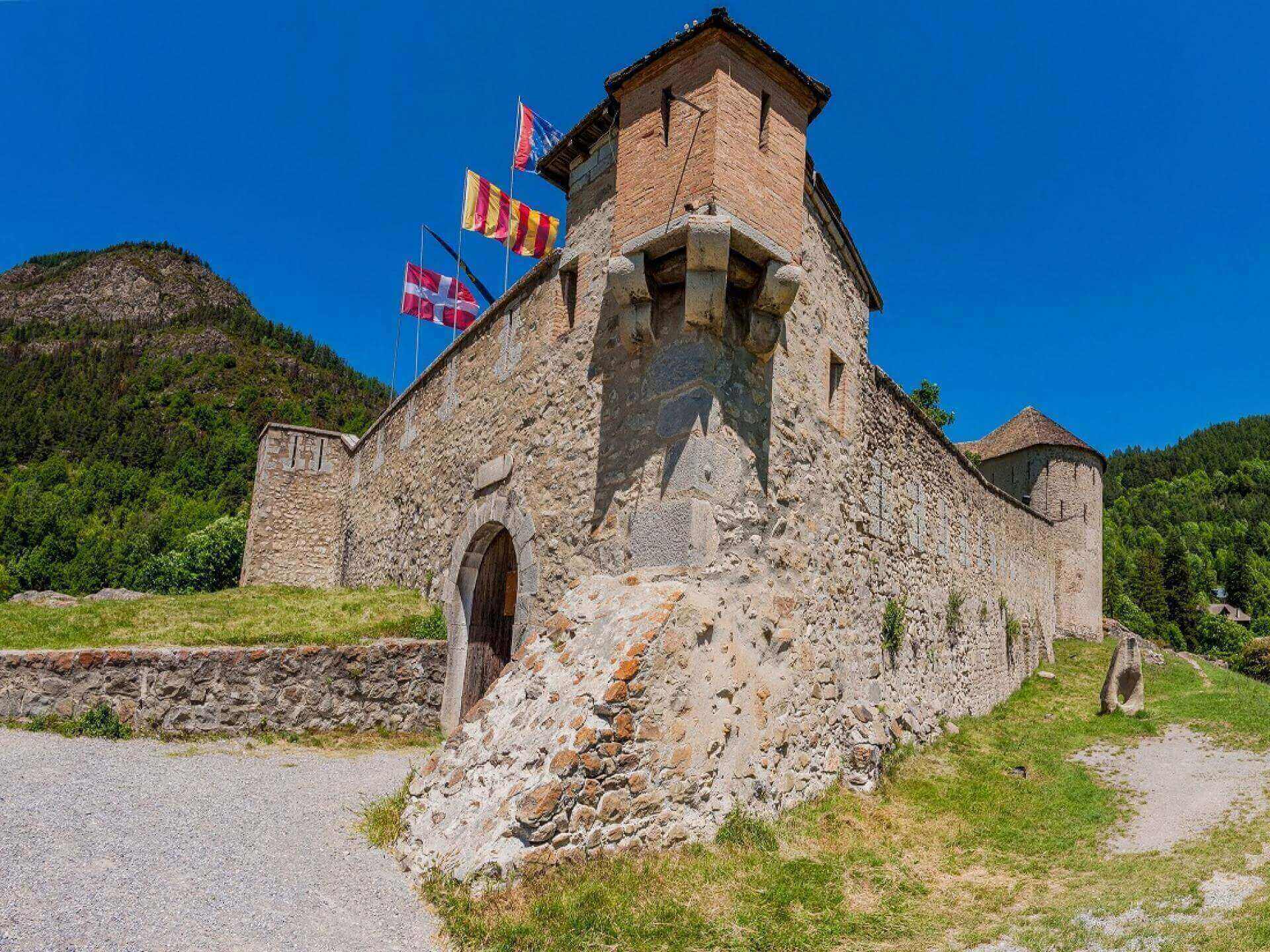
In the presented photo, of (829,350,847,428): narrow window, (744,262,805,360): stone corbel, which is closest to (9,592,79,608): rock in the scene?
(744,262,805,360): stone corbel

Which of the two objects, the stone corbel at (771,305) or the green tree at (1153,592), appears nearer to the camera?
the stone corbel at (771,305)

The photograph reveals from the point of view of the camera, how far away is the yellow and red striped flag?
1956 cm

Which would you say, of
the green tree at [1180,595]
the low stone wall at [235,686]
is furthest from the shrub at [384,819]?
the green tree at [1180,595]

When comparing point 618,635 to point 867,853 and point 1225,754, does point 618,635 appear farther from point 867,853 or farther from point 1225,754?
point 1225,754

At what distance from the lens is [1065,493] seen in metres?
28.4

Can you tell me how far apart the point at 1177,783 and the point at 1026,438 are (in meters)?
22.9

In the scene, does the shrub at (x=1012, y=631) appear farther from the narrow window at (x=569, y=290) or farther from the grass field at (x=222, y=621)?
the narrow window at (x=569, y=290)

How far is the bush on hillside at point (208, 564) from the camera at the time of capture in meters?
28.1

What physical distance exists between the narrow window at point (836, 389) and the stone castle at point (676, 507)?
0.04 meters

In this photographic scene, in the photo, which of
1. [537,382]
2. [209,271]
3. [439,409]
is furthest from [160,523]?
[209,271]

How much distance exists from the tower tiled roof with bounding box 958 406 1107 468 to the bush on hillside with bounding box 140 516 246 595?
2878 centimetres

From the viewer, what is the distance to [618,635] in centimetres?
628

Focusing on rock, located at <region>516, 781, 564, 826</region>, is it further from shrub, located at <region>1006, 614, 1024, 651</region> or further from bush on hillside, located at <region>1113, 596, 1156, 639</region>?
bush on hillside, located at <region>1113, 596, 1156, 639</region>

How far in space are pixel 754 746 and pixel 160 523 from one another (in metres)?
53.2
